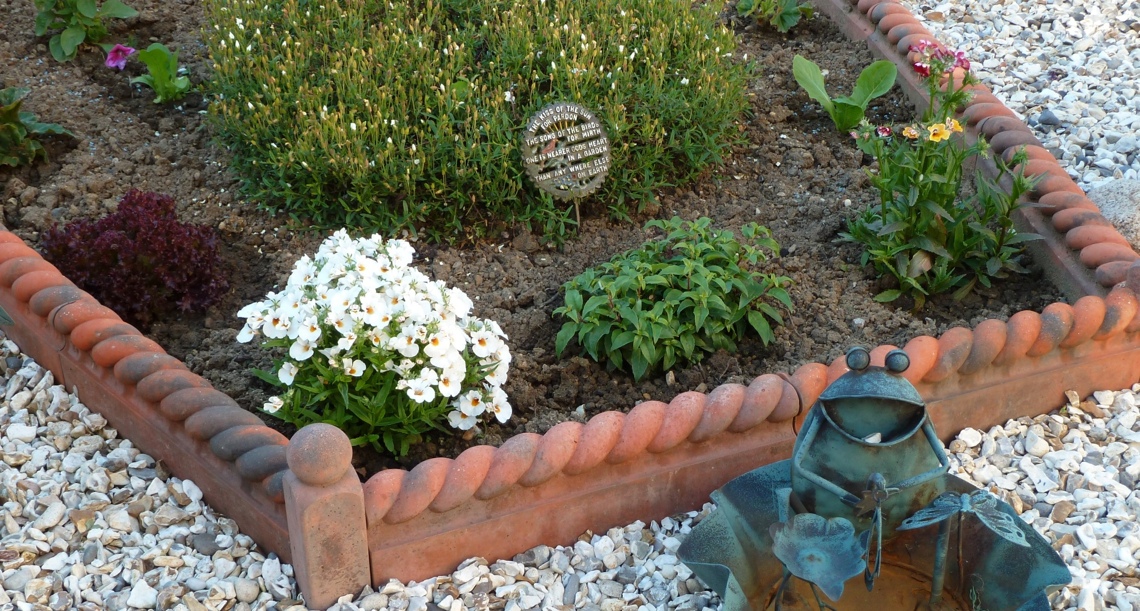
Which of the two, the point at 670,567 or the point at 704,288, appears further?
the point at 704,288

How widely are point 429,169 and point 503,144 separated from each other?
32cm

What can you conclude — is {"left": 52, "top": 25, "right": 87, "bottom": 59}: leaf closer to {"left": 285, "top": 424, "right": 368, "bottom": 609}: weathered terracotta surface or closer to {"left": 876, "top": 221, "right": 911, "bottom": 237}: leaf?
{"left": 285, "top": 424, "right": 368, "bottom": 609}: weathered terracotta surface

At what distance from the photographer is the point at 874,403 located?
2602 mm

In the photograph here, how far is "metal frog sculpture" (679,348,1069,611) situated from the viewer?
2.53 m

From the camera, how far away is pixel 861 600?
302 centimetres

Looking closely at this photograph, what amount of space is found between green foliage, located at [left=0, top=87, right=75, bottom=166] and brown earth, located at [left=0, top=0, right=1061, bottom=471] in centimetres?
7

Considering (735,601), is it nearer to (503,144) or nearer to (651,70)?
(503,144)

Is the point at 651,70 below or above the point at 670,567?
above

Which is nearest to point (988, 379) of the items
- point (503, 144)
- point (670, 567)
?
point (670, 567)

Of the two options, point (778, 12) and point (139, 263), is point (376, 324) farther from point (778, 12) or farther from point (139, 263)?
point (778, 12)

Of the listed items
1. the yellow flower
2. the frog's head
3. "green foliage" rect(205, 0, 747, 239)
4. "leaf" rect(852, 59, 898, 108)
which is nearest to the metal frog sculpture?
the frog's head

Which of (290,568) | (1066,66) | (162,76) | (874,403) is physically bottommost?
(290,568)

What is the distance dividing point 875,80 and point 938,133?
1.41 metres

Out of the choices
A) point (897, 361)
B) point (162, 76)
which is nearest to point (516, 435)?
point (897, 361)
